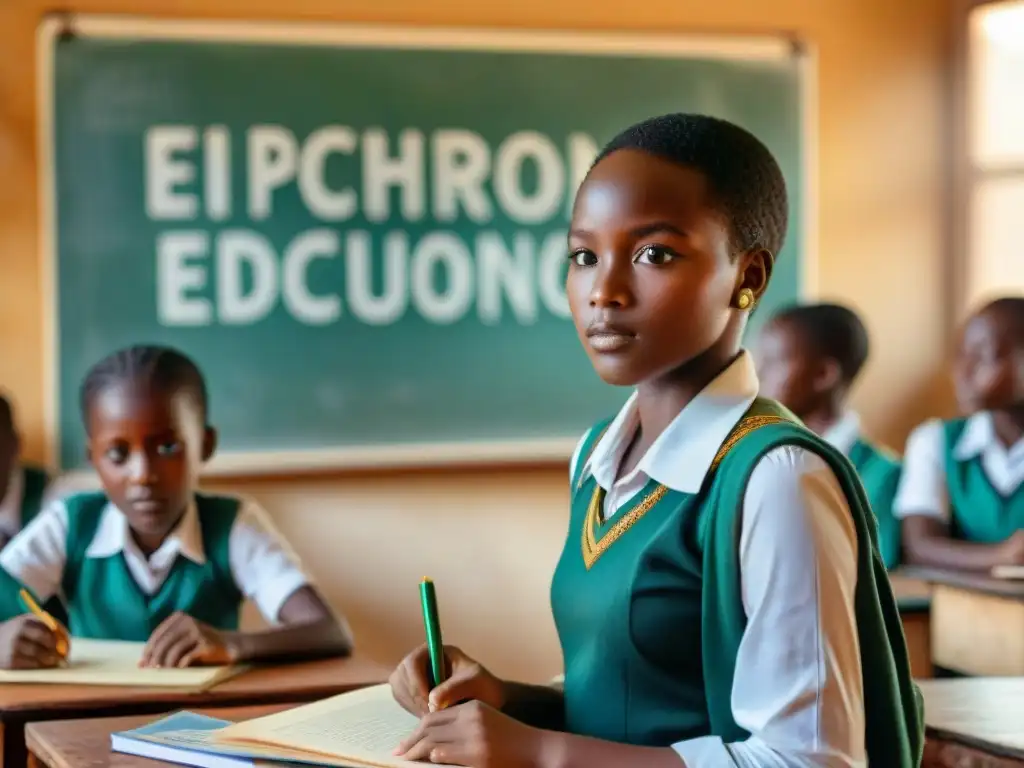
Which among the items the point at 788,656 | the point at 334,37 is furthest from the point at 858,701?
the point at 334,37

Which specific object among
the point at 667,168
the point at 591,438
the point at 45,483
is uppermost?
the point at 667,168

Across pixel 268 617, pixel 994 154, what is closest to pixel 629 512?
pixel 268 617

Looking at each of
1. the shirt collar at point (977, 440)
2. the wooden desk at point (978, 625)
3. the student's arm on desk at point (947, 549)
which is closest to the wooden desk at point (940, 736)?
the wooden desk at point (978, 625)

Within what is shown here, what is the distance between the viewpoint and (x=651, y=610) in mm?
1174

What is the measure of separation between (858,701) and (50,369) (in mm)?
3097

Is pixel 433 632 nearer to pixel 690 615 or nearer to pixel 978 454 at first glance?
pixel 690 615

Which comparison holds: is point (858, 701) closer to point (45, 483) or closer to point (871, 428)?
point (45, 483)

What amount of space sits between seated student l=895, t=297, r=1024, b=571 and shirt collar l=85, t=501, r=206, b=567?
1794 mm

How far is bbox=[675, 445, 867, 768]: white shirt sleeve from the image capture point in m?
1.06

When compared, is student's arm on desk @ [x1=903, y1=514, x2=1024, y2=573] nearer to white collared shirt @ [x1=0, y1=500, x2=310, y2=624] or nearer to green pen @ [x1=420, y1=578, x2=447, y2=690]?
white collared shirt @ [x1=0, y1=500, x2=310, y2=624]

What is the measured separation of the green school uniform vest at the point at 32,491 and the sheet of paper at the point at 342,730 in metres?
2.35

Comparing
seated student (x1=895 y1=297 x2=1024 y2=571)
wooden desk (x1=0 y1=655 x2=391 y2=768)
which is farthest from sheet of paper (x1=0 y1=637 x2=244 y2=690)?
seated student (x1=895 y1=297 x2=1024 y2=571)

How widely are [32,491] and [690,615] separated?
9.35ft

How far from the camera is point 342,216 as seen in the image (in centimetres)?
403
